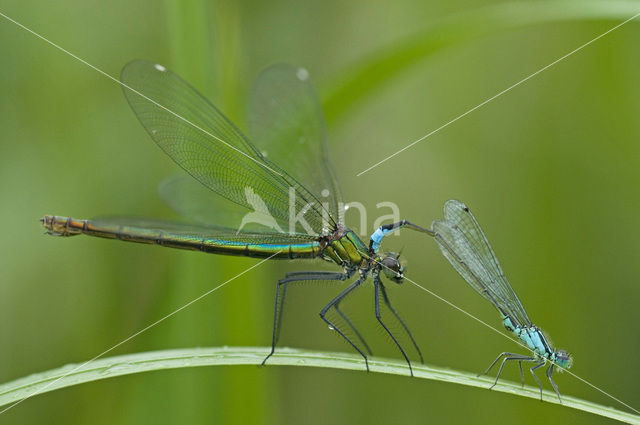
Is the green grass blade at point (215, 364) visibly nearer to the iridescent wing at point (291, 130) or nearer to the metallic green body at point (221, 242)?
the metallic green body at point (221, 242)

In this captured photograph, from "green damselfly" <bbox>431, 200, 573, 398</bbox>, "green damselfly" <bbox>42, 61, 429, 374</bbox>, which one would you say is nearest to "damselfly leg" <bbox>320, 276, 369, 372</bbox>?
"green damselfly" <bbox>42, 61, 429, 374</bbox>

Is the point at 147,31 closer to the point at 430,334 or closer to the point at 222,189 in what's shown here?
the point at 222,189

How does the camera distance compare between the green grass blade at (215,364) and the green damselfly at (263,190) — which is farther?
the green damselfly at (263,190)

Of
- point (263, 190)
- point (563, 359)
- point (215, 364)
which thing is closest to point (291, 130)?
point (263, 190)

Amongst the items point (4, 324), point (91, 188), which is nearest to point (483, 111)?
point (91, 188)

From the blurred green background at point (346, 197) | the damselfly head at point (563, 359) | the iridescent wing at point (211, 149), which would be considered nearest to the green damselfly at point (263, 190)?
the iridescent wing at point (211, 149)

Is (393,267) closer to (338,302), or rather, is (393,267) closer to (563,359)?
(338,302)

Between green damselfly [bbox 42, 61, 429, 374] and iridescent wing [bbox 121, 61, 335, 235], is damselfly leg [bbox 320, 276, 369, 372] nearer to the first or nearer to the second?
green damselfly [bbox 42, 61, 429, 374]
